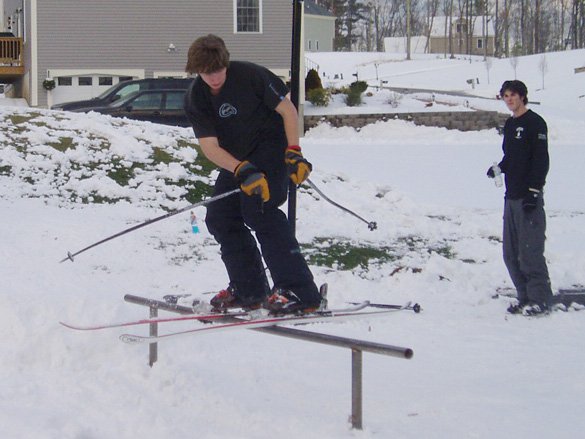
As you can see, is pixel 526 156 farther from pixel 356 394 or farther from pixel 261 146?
pixel 356 394

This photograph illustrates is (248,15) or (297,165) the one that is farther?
(248,15)

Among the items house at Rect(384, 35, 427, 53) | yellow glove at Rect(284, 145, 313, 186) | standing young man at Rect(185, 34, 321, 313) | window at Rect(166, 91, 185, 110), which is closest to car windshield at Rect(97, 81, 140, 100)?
window at Rect(166, 91, 185, 110)

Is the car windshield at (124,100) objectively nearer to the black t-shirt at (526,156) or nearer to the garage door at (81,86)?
the garage door at (81,86)

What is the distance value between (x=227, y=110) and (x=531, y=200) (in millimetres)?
3102

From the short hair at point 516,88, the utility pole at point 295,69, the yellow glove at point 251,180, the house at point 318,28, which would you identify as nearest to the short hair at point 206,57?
the yellow glove at point 251,180

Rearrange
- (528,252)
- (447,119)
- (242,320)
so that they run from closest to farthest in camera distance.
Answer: (242,320)
(528,252)
(447,119)

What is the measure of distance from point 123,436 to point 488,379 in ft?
7.80

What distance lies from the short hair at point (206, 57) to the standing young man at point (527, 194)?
315cm

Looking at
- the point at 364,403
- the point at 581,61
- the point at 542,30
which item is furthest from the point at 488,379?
the point at 542,30

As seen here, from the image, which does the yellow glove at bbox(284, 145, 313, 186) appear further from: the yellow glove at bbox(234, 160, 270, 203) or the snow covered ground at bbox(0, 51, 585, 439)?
the snow covered ground at bbox(0, 51, 585, 439)

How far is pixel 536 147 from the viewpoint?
714 centimetres

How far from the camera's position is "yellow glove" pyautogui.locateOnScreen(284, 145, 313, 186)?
491 cm

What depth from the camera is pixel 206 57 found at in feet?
15.8

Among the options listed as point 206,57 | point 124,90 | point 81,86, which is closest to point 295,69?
point 206,57
